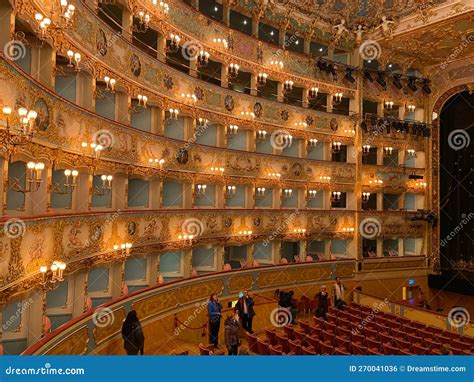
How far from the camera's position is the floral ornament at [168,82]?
1537 cm

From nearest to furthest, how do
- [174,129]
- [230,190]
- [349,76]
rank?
[174,129], [230,190], [349,76]

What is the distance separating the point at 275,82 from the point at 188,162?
903 cm

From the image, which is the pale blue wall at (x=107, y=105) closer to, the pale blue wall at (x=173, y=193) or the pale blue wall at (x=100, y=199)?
the pale blue wall at (x=100, y=199)

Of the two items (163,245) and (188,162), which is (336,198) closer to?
(188,162)

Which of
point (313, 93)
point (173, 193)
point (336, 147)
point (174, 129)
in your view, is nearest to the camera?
point (173, 193)

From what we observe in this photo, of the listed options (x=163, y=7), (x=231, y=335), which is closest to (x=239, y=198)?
(x=163, y=7)

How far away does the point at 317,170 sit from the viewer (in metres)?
22.4

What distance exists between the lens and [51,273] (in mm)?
8836

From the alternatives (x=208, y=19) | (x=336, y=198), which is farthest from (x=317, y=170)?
(x=208, y=19)

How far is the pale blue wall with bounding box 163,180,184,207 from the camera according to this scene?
1697 centimetres

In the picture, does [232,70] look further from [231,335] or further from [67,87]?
[231,335]

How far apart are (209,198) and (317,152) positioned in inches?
312

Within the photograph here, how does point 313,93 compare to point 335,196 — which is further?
point 335,196

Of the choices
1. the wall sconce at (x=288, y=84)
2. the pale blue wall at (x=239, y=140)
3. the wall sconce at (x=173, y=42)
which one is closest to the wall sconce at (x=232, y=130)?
the pale blue wall at (x=239, y=140)
